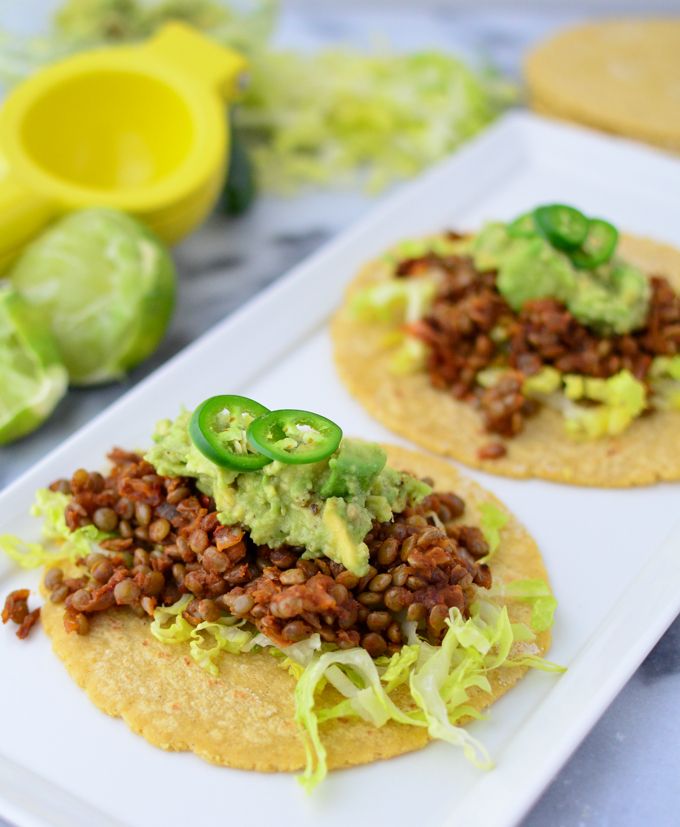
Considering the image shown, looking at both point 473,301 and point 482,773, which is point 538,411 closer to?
point 473,301

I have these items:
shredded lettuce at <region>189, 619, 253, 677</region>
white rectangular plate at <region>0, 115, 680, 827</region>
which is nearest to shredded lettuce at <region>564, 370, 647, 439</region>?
white rectangular plate at <region>0, 115, 680, 827</region>

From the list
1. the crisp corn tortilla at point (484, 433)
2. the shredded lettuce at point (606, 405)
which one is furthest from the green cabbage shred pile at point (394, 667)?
the shredded lettuce at point (606, 405)

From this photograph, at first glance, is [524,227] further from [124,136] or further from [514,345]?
[124,136]

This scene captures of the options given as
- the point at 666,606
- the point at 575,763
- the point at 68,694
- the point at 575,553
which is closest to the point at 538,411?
the point at 575,553

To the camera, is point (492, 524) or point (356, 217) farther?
point (356, 217)

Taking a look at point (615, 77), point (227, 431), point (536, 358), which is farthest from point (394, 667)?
point (615, 77)

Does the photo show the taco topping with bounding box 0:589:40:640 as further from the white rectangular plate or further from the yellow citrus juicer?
the yellow citrus juicer
